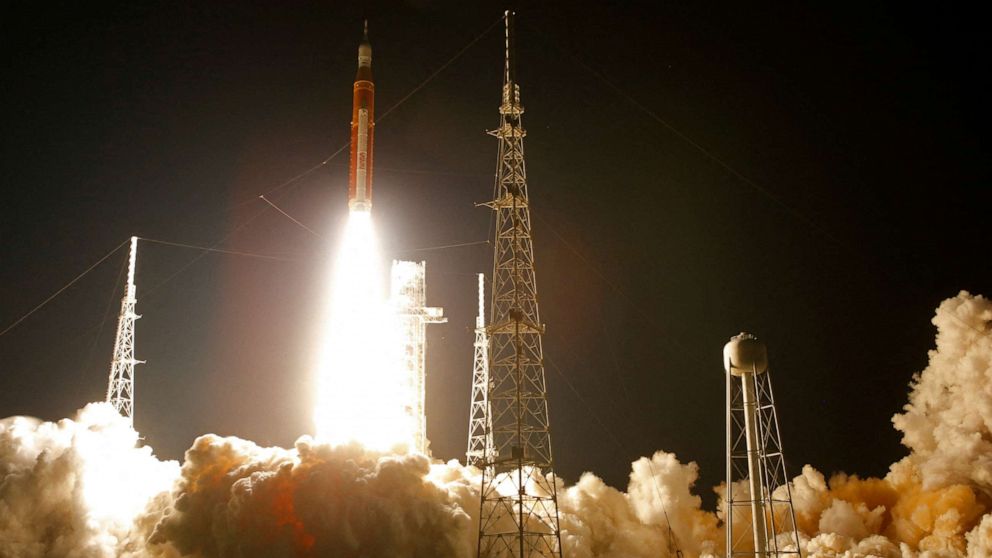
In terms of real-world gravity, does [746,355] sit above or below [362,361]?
below

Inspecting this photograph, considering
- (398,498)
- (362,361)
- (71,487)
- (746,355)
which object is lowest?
(398,498)

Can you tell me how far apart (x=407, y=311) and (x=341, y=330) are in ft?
9.64

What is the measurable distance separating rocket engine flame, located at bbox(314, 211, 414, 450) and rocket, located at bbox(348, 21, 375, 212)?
57 centimetres

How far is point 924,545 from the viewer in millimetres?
33406

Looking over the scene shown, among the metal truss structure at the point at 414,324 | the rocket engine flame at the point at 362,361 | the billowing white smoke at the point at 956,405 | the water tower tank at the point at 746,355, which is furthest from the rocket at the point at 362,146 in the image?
the billowing white smoke at the point at 956,405

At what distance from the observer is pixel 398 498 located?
2842cm

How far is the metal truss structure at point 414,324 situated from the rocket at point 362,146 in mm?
4154

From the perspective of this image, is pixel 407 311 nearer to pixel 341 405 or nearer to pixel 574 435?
pixel 341 405

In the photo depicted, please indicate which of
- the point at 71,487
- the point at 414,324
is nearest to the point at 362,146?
the point at 414,324

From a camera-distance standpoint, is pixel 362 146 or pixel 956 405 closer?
pixel 362 146

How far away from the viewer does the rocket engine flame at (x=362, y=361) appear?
34.3 metres

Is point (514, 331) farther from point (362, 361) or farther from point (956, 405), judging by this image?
point (956, 405)

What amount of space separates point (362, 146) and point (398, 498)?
13.4 m

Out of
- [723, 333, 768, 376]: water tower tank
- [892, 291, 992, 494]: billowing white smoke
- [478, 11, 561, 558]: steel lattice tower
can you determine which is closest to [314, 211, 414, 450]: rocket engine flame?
[478, 11, 561, 558]: steel lattice tower
